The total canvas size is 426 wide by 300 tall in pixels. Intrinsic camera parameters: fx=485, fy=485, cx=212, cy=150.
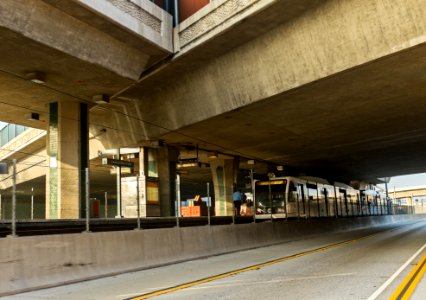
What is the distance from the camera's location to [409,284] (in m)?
9.61

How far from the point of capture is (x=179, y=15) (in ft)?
61.8

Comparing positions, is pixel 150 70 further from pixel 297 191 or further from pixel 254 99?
pixel 297 191

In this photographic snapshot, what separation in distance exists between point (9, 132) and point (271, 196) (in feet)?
67.1

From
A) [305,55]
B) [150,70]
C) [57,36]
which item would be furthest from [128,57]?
[305,55]

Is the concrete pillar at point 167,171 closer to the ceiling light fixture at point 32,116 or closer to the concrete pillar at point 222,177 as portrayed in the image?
the concrete pillar at point 222,177

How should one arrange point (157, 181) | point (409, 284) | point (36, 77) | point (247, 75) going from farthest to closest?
1. point (157, 181)
2. point (247, 75)
3. point (36, 77)
4. point (409, 284)

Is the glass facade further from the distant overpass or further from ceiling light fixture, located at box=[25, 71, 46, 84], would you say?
the distant overpass

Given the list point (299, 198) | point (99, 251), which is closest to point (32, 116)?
point (99, 251)

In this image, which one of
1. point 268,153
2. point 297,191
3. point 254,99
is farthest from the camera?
point 268,153

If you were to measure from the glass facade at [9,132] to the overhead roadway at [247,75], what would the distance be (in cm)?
890

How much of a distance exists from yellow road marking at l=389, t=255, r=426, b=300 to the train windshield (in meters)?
16.2

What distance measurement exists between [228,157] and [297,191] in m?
7.02

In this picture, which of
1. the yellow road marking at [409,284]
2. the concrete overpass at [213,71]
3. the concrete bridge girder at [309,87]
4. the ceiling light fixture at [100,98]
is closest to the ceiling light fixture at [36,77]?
the concrete overpass at [213,71]

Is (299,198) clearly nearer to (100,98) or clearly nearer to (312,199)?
(312,199)
